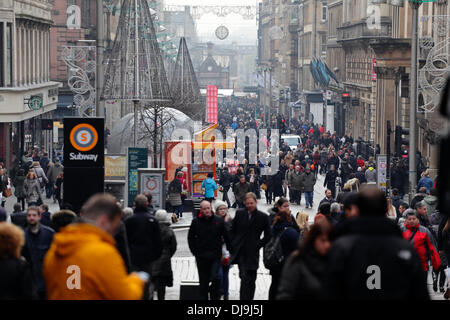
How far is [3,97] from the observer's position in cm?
4312

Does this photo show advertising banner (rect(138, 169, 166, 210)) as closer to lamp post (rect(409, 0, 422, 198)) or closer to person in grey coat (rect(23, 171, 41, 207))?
person in grey coat (rect(23, 171, 41, 207))

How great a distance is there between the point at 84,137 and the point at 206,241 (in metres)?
6.18

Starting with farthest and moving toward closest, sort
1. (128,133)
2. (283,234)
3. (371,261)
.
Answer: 1. (128,133)
2. (283,234)
3. (371,261)

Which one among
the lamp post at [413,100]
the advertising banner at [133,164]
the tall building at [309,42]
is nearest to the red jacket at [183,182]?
the advertising banner at [133,164]

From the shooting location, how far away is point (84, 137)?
19203 millimetres

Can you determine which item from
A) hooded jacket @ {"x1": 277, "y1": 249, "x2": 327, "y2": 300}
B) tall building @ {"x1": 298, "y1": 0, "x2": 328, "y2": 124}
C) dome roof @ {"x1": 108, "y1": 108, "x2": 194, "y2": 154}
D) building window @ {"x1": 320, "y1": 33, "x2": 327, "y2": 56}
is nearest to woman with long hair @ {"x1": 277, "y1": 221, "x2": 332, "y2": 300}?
hooded jacket @ {"x1": 277, "y1": 249, "x2": 327, "y2": 300}

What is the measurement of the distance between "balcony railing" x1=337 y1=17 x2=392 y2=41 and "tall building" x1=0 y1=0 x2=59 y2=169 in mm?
16387

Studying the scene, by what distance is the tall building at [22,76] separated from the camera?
142ft

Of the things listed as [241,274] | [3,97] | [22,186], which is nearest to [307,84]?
Result: [3,97]

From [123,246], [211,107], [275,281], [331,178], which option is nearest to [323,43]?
[211,107]

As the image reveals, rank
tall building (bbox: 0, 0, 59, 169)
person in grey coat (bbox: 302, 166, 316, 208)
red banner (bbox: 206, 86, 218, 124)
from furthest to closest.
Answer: red banner (bbox: 206, 86, 218, 124) < tall building (bbox: 0, 0, 59, 169) < person in grey coat (bbox: 302, 166, 316, 208)

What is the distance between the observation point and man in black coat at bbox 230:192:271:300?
1349 cm

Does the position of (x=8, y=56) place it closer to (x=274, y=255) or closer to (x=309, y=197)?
(x=309, y=197)

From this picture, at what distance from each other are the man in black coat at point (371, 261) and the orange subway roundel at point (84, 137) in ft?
43.4
